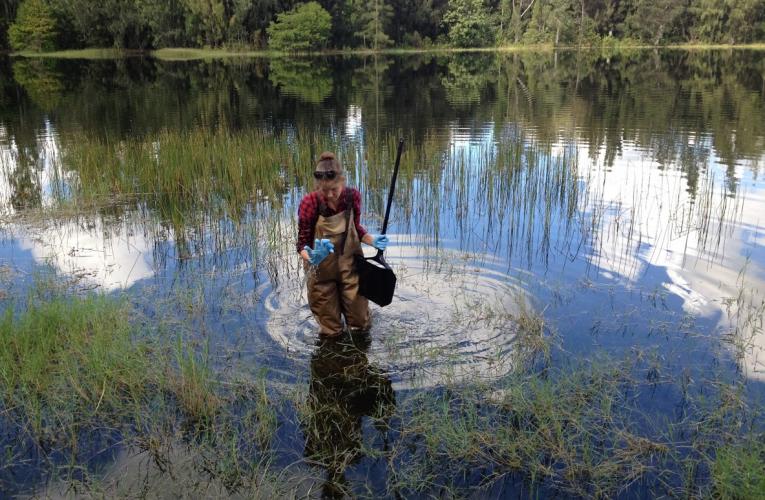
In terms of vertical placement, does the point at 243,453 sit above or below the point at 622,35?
below

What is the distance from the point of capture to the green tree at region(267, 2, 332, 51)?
64.2 meters

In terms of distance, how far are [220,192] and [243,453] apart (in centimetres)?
667

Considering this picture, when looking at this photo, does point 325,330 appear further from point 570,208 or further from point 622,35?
point 622,35

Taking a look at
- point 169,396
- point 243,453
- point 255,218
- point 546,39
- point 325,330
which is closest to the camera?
point 243,453

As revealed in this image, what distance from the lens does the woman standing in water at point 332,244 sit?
4996 millimetres

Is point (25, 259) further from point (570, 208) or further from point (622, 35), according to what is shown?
point (622, 35)

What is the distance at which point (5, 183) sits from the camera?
1112 cm

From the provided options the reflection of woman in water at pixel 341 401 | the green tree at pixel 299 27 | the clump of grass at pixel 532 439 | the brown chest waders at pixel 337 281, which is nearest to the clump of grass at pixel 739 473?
the clump of grass at pixel 532 439

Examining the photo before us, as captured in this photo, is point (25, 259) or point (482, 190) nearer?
point (25, 259)

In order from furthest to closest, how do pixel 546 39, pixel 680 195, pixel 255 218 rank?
pixel 546 39 → pixel 680 195 → pixel 255 218

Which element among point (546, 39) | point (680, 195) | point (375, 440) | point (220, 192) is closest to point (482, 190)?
point (680, 195)

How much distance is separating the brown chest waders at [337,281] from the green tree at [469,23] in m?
73.2

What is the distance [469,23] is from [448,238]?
70.5m

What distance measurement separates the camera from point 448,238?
325 inches
